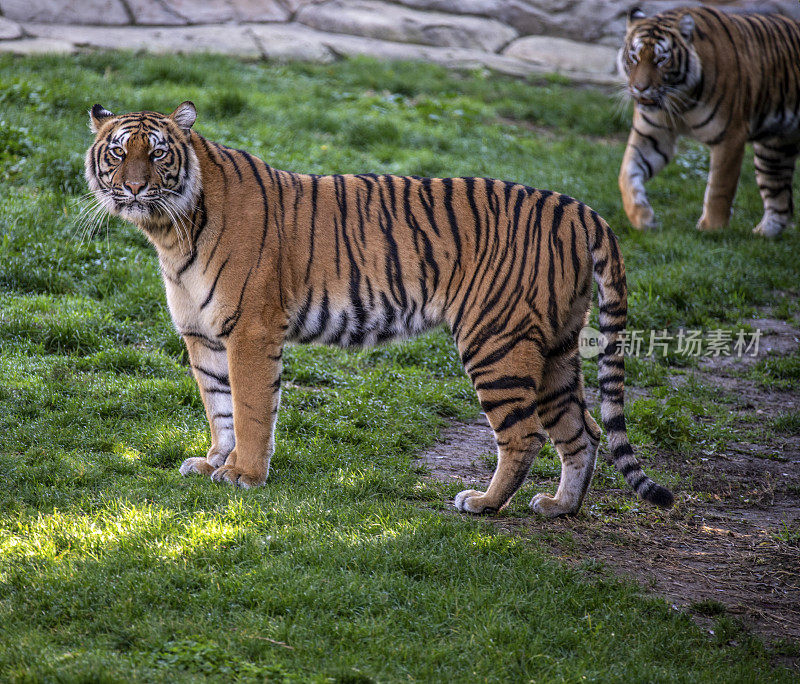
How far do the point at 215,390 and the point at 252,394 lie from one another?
0.46 meters

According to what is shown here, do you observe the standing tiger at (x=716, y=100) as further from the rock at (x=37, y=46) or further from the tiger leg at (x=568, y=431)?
the rock at (x=37, y=46)

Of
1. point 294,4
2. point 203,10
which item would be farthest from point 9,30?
point 294,4

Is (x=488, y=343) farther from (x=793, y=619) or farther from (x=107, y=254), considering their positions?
(x=107, y=254)

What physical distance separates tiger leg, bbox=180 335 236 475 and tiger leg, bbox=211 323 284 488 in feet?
0.99

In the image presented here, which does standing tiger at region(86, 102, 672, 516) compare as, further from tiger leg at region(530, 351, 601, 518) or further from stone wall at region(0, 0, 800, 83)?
stone wall at region(0, 0, 800, 83)

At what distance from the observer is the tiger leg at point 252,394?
4348 mm

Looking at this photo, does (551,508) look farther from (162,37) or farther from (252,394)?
(162,37)

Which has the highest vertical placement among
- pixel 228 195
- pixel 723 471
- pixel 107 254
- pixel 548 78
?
pixel 548 78

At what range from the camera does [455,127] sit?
10609 millimetres

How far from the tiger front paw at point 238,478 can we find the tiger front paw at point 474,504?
1019 mm

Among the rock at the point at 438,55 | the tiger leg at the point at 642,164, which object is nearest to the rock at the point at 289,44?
the rock at the point at 438,55

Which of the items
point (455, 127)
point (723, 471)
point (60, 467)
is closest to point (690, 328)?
→ point (723, 471)

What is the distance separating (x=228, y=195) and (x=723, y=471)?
3.44m

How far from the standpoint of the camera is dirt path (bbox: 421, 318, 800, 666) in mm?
3889
